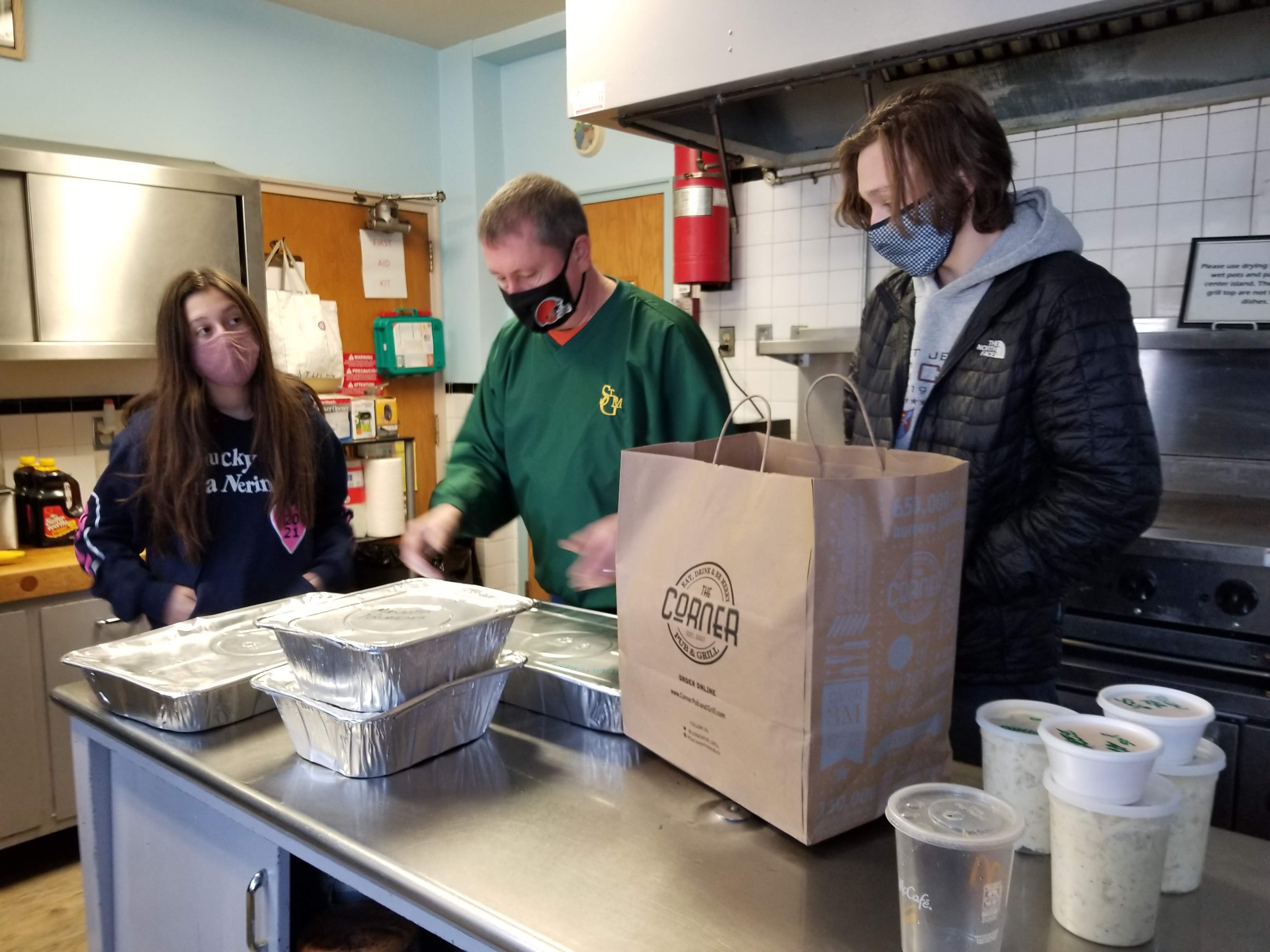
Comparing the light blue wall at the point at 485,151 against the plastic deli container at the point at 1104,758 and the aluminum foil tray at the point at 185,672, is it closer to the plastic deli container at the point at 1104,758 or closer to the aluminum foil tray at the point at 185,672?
the aluminum foil tray at the point at 185,672

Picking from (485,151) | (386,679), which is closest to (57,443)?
(485,151)

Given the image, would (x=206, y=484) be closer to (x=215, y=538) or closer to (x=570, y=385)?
(x=215, y=538)

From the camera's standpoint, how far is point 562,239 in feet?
5.57

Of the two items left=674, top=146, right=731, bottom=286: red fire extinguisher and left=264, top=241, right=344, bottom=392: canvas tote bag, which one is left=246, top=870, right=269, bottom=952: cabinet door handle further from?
left=264, top=241, right=344, bottom=392: canvas tote bag

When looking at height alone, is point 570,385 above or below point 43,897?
above

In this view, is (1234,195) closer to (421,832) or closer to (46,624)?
(421,832)

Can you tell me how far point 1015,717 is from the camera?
88 cm

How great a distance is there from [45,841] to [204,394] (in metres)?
1.82

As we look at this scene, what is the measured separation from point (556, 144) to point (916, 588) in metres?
3.82

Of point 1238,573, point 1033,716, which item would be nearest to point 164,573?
point 1033,716

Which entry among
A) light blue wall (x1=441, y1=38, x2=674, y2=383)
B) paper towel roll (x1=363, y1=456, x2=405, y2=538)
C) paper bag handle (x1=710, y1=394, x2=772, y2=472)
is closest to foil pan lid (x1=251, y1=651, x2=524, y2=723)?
paper bag handle (x1=710, y1=394, x2=772, y2=472)

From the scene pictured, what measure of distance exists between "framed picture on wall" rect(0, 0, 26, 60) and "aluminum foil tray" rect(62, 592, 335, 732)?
2.65 m

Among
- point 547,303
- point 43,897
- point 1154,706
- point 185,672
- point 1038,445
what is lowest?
point 43,897

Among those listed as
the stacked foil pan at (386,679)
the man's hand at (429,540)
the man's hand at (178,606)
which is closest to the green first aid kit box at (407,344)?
the man's hand at (178,606)
